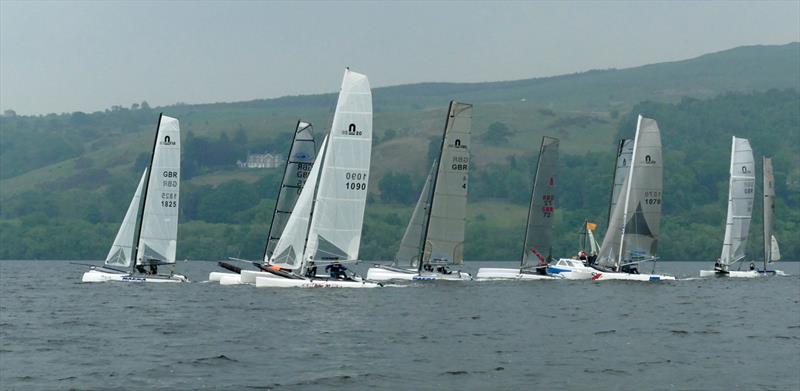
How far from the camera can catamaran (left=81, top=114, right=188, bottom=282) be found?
3120 inches

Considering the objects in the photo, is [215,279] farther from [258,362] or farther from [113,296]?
[258,362]

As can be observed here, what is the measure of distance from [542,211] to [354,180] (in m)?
24.4

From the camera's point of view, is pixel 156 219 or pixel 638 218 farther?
pixel 638 218

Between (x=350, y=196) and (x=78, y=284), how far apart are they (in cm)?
2719

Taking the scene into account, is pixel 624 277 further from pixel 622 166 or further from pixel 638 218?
pixel 622 166

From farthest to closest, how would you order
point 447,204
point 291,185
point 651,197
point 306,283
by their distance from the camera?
1. point 651,197
2. point 447,204
3. point 291,185
4. point 306,283

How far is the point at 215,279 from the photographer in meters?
87.6

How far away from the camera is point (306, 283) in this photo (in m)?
69.6

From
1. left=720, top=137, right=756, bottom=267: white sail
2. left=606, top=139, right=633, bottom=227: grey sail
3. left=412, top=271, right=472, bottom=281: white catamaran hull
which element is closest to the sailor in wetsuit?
left=412, top=271, right=472, bottom=281: white catamaran hull

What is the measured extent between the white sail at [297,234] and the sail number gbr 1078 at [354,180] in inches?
90.5

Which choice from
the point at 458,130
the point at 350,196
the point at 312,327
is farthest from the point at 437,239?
the point at 312,327

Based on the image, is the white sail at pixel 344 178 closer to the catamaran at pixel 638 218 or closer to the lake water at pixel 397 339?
the lake water at pixel 397 339

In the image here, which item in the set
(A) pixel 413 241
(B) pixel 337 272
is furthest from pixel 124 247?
(A) pixel 413 241

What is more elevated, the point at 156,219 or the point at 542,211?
the point at 542,211
